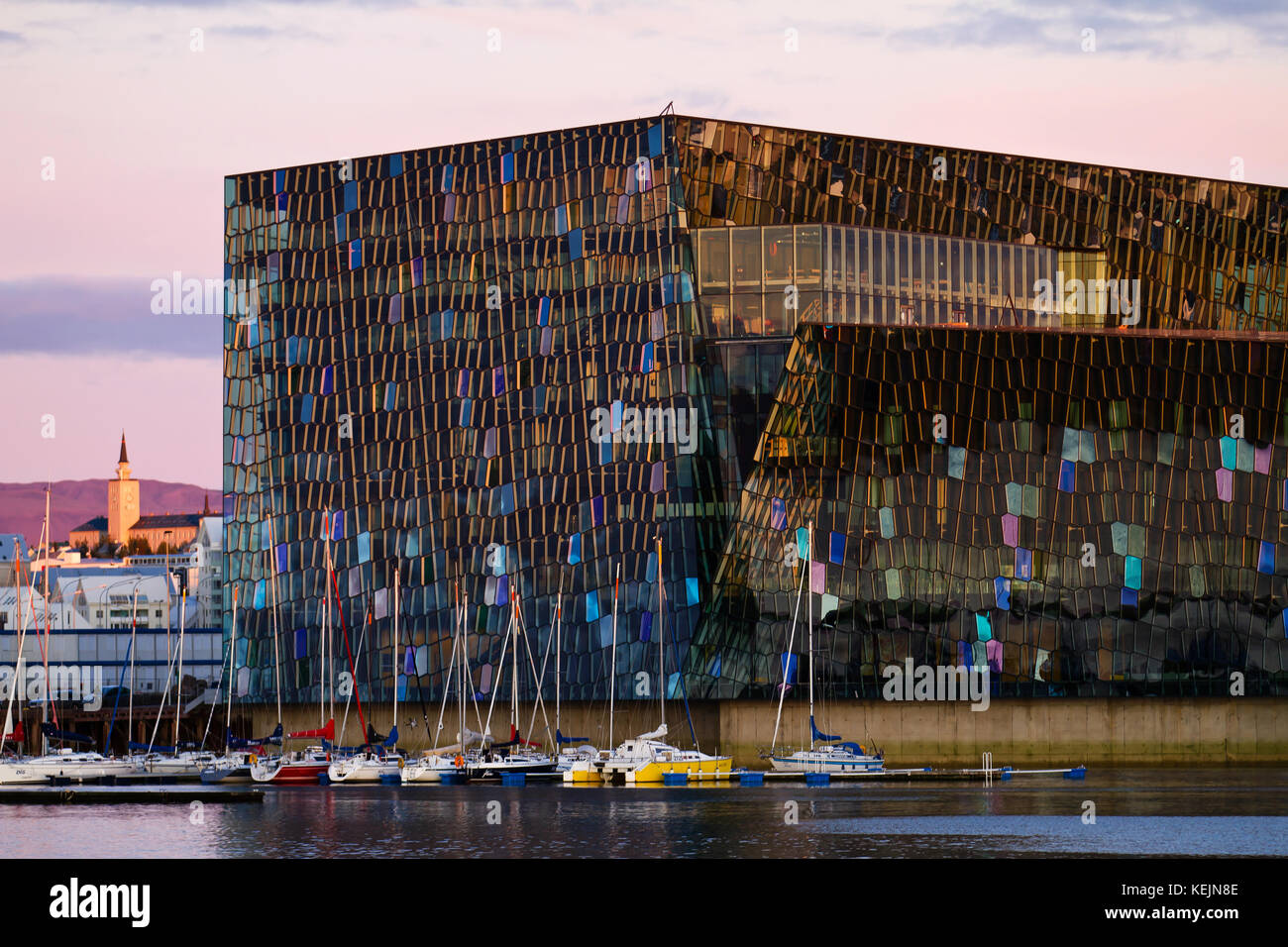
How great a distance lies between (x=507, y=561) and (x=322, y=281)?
1603cm

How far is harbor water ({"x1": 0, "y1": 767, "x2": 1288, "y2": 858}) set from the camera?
162 ft

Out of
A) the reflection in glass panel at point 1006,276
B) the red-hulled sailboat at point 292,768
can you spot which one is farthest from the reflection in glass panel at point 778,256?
the red-hulled sailboat at point 292,768

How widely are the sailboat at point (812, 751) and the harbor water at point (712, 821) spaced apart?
183 cm

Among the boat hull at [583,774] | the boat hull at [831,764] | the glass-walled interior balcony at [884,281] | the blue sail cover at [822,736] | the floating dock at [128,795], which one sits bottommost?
the floating dock at [128,795]

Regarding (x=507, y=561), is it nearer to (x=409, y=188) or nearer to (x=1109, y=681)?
(x=409, y=188)

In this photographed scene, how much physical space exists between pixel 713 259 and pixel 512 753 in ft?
68.7

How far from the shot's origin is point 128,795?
72.1 metres

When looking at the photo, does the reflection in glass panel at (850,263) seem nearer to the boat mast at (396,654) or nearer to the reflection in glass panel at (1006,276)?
the reflection in glass panel at (1006,276)

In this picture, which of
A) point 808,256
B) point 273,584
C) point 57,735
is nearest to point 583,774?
point 273,584

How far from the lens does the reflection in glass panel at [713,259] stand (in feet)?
276

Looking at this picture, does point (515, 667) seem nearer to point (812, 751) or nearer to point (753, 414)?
point (812, 751)

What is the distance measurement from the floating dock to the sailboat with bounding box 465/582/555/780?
939cm

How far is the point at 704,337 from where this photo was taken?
83750mm
